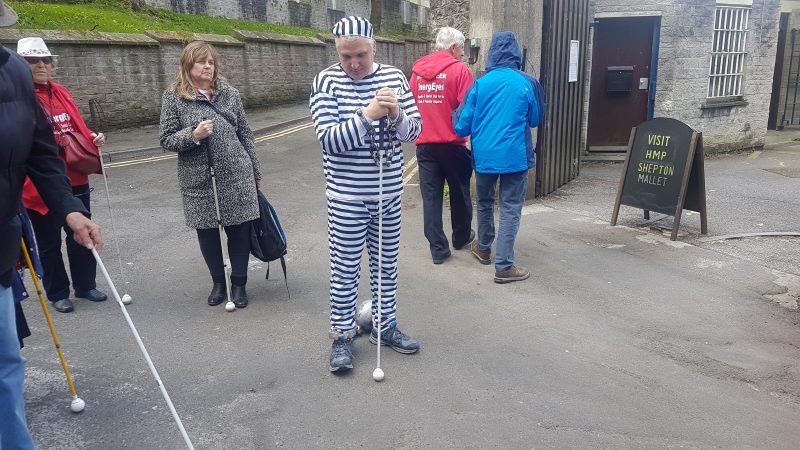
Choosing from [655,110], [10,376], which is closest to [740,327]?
[10,376]

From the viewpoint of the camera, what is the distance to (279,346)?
4.44 m

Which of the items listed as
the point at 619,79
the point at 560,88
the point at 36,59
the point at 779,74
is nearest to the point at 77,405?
the point at 36,59

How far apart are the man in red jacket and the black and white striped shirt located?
2.08 metres

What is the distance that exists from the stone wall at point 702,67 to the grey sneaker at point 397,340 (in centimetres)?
866

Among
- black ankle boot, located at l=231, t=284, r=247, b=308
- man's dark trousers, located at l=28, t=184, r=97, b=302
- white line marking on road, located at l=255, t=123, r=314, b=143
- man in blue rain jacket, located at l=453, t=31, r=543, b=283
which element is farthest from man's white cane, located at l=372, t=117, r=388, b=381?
white line marking on road, located at l=255, t=123, r=314, b=143

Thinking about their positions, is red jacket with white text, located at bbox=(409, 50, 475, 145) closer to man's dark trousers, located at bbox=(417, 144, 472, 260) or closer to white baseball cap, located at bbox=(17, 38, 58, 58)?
man's dark trousers, located at bbox=(417, 144, 472, 260)

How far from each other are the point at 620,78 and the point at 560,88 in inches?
136

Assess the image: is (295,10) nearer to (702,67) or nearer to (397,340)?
(702,67)

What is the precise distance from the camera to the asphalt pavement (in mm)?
3441

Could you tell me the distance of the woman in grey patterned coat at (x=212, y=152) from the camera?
15.4ft

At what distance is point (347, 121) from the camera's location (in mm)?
3590

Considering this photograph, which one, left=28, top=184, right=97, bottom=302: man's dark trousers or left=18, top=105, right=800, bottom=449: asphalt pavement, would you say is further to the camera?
left=28, top=184, right=97, bottom=302: man's dark trousers

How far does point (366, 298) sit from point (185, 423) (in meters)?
2.07

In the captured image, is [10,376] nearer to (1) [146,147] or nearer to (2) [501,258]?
(2) [501,258]
